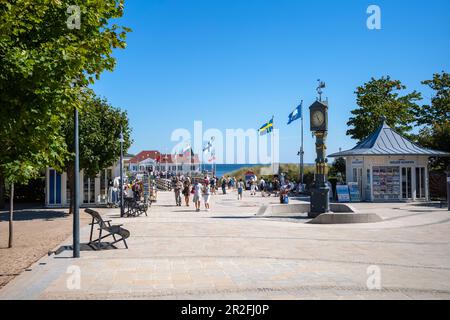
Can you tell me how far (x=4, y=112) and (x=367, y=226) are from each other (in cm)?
1335

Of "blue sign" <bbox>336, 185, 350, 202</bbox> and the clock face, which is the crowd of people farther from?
the clock face

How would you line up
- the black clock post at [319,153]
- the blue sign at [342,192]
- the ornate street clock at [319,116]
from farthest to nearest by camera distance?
the blue sign at [342,192]
the ornate street clock at [319,116]
the black clock post at [319,153]

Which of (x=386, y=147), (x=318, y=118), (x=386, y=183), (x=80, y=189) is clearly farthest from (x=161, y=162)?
(x=318, y=118)

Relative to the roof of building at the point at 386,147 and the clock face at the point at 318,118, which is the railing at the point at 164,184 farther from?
the clock face at the point at 318,118

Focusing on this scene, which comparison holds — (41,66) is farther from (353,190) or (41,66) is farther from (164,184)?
(164,184)

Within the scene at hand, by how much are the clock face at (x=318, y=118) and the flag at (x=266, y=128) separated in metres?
25.6

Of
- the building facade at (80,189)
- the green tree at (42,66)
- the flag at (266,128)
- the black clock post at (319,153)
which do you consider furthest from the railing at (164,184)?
the green tree at (42,66)

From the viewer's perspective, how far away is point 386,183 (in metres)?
32.1

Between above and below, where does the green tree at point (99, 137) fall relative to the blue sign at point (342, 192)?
above

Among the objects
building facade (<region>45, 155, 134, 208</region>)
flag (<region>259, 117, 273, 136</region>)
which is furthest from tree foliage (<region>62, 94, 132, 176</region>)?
flag (<region>259, 117, 273, 136</region>)

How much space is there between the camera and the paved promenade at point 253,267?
290 inches

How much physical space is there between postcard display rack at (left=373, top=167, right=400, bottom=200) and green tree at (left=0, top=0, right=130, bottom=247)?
25.3 m

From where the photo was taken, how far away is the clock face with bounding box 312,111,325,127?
20438 millimetres
